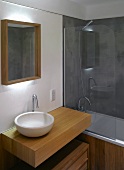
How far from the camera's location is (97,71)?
3.28 m

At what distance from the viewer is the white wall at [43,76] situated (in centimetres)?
195

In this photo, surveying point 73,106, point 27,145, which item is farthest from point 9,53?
point 73,106

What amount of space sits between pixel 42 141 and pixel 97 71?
187cm

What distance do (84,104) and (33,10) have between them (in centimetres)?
176

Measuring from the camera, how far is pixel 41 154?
5.57ft

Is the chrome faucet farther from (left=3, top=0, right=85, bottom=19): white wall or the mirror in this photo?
(left=3, top=0, right=85, bottom=19): white wall

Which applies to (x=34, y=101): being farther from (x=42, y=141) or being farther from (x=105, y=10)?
(x=105, y=10)

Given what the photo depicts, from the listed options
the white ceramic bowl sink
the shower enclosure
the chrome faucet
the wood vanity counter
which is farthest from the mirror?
the shower enclosure

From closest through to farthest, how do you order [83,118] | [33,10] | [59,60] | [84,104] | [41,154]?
[41,154]
[33,10]
[83,118]
[59,60]
[84,104]

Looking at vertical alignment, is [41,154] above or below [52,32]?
below

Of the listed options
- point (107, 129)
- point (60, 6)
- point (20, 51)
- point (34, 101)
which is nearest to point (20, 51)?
point (20, 51)

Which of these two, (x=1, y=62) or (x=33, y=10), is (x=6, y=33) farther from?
(x=33, y=10)

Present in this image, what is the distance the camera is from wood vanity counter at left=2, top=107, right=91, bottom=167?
1.68 meters

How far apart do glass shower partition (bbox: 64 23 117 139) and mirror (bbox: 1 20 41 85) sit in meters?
0.72
